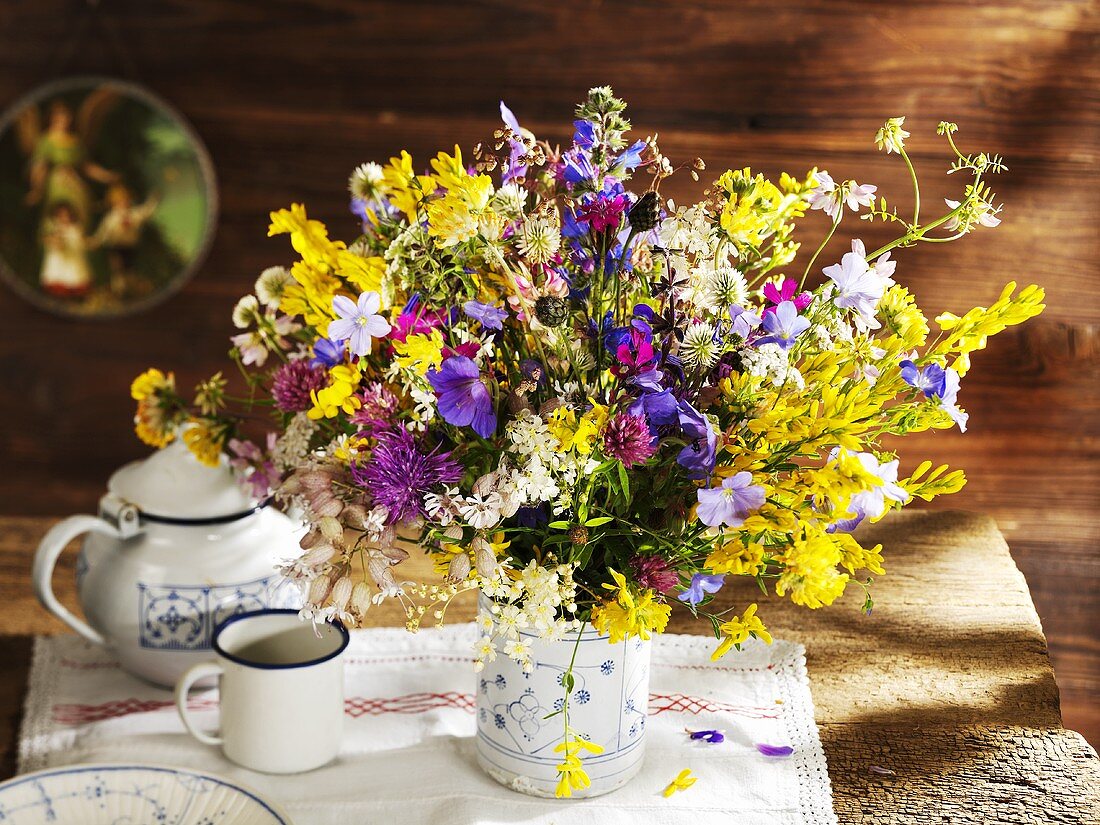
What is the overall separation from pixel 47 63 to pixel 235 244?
0.52m

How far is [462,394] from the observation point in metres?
0.70

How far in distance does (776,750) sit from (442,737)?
27 cm

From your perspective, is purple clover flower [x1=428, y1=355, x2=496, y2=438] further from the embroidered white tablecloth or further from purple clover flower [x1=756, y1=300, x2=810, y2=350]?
the embroidered white tablecloth

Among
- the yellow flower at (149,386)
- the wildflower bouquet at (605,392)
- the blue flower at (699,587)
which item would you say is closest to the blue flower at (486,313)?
the wildflower bouquet at (605,392)

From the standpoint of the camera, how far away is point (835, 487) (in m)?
0.66

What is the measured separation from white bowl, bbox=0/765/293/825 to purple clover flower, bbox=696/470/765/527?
0.37 m

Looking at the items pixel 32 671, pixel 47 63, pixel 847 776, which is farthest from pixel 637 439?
pixel 47 63

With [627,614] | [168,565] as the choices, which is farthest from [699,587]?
[168,565]

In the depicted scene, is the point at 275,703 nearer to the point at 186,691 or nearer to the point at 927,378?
the point at 186,691

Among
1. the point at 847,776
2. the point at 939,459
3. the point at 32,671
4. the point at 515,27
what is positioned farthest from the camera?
the point at 939,459

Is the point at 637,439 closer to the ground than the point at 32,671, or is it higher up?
higher up

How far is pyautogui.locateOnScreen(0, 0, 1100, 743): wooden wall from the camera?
222 centimetres

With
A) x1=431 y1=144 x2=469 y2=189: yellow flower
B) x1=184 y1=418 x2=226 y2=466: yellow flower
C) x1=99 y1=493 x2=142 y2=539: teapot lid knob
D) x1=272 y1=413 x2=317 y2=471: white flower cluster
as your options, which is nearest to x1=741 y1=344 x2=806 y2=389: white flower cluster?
x1=431 y1=144 x2=469 y2=189: yellow flower

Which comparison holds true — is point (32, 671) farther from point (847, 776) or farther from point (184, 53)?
point (184, 53)
